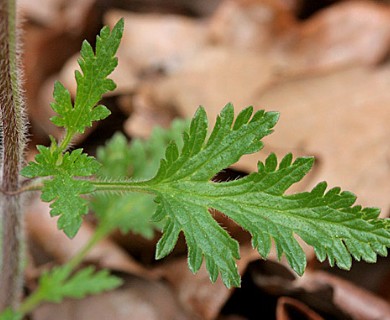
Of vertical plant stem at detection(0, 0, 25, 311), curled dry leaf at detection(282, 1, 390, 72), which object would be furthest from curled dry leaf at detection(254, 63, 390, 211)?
vertical plant stem at detection(0, 0, 25, 311)

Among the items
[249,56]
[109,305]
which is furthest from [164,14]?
[109,305]

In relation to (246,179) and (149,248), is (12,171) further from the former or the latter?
(149,248)

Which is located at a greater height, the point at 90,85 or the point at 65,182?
the point at 90,85

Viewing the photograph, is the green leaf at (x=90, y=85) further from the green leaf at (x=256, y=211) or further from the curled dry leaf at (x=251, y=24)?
the curled dry leaf at (x=251, y=24)

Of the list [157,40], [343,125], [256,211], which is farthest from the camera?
[157,40]

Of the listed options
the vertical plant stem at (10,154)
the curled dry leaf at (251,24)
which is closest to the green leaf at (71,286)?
the vertical plant stem at (10,154)

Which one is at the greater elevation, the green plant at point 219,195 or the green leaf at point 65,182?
the green plant at point 219,195

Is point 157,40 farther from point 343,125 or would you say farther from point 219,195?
point 219,195

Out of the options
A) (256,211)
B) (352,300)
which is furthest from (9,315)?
(352,300)
